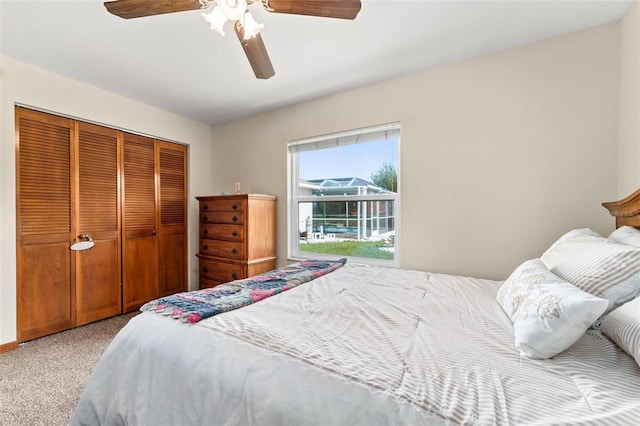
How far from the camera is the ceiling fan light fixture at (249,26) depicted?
132cm

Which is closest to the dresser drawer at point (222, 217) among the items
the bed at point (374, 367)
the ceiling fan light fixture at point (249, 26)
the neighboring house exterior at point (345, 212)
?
the neighboring house exterior at point (345, 212)

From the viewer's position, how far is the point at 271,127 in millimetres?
3359

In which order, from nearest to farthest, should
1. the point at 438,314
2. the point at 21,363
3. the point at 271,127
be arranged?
the point at 438,314, the point at 21,363, the point at 271,127

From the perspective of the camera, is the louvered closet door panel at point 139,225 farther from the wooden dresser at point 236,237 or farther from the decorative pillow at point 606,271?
the decorative pillow at point 606,271

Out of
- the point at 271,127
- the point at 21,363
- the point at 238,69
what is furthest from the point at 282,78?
the point at 21,363

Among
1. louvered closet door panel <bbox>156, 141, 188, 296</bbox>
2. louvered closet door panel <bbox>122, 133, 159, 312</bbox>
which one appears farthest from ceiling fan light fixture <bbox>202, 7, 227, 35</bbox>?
louvered closet door panel <bbox>156, 141, 188, 296</bbox>

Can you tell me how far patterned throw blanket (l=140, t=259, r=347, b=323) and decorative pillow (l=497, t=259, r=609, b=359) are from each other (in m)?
1.11

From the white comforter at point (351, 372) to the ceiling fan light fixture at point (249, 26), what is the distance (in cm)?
135

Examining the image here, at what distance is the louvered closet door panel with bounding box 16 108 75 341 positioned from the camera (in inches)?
92.6

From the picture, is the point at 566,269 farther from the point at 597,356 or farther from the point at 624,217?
the point at 624,217

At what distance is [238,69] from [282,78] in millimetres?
394

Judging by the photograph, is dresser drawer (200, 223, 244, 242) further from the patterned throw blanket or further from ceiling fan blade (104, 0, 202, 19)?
ceiling fan blade (104, 0, 202, 19)

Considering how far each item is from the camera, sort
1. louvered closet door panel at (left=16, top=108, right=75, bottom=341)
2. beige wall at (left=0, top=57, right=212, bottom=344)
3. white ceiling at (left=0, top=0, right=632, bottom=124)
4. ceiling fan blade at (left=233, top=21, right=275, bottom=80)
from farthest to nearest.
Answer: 1. louvered closet door panel at (left=16, top=108, right=75, bottom=341)
2. beige wall at (left=0, top=57, right=212, bottom=344)
3. white ceiling at (left=0, top=0, right=632, bottom=124)
4. ceiling fan blade at (left=233, top=21, right=275, bottom=80)

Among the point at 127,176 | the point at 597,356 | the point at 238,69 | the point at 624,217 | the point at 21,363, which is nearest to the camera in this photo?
the point at 597,356
